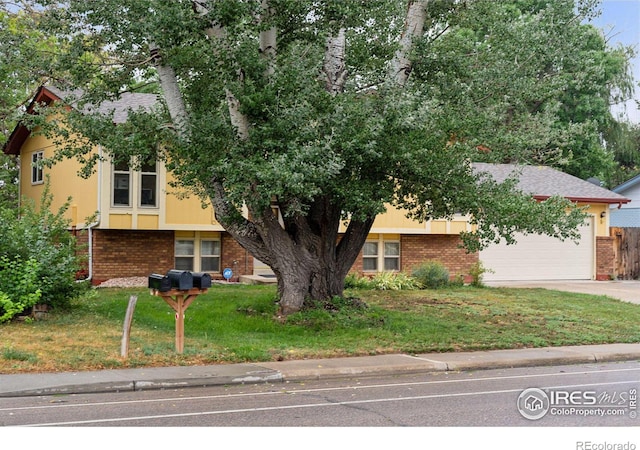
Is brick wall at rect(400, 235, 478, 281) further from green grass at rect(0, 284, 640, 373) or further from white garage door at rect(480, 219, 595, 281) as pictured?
green grass at rect(0, 284, 640, 373)

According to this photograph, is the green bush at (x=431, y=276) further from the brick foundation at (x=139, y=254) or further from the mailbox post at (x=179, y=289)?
the mailbox post at (x=179, y=289)

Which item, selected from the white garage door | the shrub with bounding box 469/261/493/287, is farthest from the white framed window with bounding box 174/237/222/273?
the white garage door

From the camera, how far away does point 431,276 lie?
24906mm

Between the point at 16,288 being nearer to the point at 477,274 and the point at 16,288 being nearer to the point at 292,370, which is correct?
the point at 292,370

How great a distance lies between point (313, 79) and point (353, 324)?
4.92m

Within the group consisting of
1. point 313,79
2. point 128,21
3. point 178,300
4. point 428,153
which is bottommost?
point 178,300

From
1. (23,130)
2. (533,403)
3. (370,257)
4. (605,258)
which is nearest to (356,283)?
(370,257)

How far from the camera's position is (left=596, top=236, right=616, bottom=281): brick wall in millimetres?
31188

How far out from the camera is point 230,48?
14016mm

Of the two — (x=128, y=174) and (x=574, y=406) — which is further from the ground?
(x=128, y=174)

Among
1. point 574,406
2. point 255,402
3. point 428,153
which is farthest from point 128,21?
point 574,406

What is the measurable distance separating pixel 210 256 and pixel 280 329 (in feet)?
33.1

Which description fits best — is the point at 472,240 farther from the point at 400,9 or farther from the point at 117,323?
the point at 117,323

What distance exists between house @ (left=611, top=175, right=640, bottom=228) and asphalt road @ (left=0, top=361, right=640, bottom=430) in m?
29.4
